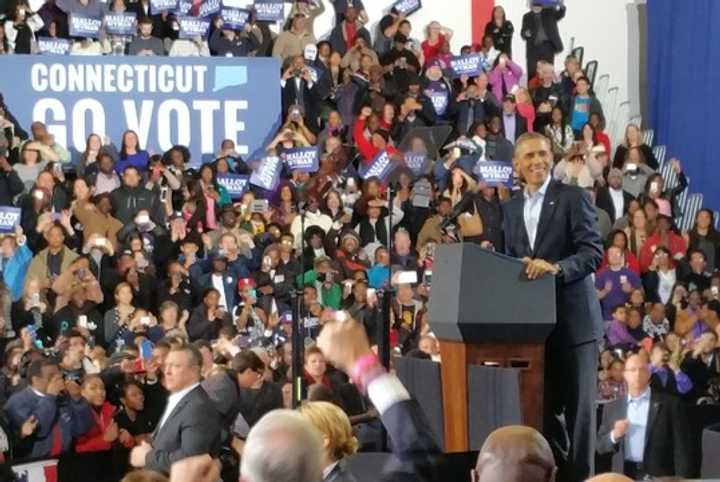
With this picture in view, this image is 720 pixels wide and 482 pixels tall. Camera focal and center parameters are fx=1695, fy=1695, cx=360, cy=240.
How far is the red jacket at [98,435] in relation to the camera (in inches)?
398

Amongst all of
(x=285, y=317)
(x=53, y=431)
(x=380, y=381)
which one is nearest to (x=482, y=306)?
(x=380, y=381)

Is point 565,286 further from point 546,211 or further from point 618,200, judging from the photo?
point 618,200

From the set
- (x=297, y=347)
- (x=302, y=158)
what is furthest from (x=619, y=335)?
(x=297, y=347)

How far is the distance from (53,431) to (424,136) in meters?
8.14

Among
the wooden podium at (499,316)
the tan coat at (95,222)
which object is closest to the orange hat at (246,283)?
the tan coat at (95,222)

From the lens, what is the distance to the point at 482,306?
5.98 m

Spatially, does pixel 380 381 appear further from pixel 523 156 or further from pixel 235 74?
pixel 235 74

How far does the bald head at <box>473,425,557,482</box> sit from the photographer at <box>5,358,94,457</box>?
634 centimetres

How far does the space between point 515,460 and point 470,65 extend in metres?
15.5

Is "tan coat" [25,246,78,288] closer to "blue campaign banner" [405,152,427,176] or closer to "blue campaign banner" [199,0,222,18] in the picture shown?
"blue campaign banner" [405,152,427,176]

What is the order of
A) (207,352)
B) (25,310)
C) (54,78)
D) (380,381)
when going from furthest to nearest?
(54,78), (25,310), (207,352), (380,381)

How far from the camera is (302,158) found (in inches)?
663

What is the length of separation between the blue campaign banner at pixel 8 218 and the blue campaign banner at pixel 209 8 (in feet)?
14.9

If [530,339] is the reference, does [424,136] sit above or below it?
above
